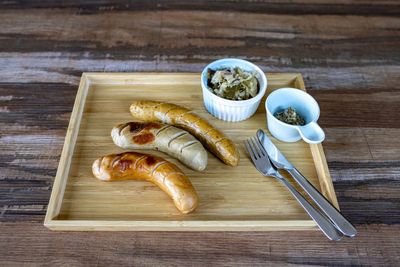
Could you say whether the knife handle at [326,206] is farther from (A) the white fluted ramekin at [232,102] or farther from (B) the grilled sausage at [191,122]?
(A) the white fluted ramekin at [232,102]

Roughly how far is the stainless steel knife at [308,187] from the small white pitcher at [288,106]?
0.30 feet

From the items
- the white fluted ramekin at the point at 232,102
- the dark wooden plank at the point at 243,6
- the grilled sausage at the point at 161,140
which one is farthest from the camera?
the dark wooden plank at the point at 243,6

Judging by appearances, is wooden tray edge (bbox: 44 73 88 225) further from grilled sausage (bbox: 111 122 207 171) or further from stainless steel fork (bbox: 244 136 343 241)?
stainless steel fork (bbox: 244 136 343 241)

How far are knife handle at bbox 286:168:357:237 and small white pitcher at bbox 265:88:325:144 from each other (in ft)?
0.74

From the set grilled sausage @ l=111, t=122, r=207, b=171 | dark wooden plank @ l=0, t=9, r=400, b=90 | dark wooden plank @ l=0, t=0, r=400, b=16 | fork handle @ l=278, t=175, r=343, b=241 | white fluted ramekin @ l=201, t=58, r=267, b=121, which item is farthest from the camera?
dark wooden plank @ l=0, t=0, r=400, b=16

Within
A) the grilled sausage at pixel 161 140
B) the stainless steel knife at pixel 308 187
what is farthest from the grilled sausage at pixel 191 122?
the stainless steel knife at pixel 308 187

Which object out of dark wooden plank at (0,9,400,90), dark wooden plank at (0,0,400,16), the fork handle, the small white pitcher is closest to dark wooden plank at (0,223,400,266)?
the fork handle

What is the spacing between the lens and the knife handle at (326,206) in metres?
1.43

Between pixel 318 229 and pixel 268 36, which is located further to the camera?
pixel 268 36

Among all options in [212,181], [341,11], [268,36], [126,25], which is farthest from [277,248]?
[341,11]

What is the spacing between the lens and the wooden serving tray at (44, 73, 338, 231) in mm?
1493

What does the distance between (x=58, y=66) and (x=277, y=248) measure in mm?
2062

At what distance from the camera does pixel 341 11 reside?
115 inches

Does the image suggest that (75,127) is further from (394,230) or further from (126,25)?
(394,230)
